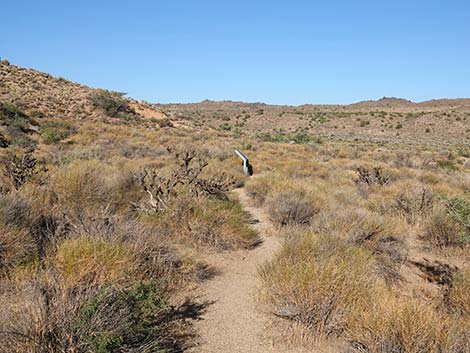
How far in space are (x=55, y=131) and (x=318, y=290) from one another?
2200 cm

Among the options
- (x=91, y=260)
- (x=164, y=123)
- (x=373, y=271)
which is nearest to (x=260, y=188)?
(x=373, y=271)

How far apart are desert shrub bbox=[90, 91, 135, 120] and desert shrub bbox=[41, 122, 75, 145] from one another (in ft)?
29.8

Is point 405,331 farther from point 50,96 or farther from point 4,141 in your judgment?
point 50,96

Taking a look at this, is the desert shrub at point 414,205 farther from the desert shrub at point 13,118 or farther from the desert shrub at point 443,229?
the desert shrub at point 13,118

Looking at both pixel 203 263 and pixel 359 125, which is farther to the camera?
pixel 359 125

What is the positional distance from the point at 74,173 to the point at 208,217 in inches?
124

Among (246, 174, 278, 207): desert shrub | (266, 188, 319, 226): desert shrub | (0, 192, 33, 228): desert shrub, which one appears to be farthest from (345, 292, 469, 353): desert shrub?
(246, 174, 278, 207): desert shrub

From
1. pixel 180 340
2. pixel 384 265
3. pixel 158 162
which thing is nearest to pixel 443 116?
pixel 158 162

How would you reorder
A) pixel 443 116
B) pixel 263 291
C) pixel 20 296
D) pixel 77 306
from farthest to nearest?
pixel 443 116 < pixel 263 291 < pixel 20 296 < pixel 77 306

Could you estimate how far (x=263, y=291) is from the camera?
4.51m

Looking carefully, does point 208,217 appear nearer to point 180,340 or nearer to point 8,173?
point 180,340

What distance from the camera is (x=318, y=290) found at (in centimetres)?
394

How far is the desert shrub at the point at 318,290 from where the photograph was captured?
151 inches

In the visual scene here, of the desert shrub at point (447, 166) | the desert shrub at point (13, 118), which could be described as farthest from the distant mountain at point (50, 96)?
the desert shrub at point (447, 166)
